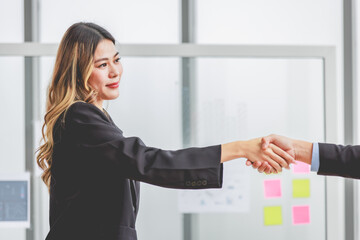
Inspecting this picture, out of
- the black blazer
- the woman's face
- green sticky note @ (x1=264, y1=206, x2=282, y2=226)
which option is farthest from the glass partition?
the black blazer

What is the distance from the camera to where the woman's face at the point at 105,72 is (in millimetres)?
1260

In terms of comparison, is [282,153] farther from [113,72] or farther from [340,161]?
[113,72]

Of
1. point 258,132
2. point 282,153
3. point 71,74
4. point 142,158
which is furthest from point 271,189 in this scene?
point 71,74

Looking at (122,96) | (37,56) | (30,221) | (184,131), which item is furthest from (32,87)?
(184,131)

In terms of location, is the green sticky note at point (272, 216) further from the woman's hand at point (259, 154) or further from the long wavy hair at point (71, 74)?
the long wavy hair at point (71, 74)

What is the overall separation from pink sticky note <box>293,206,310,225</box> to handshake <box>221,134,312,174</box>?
0.58 m

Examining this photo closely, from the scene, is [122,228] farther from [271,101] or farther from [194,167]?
[271,101]

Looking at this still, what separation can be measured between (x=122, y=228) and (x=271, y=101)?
1.10 meters

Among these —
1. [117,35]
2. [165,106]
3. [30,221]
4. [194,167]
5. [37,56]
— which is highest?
[117,35]

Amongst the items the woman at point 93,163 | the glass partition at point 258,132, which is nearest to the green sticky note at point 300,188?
the glass partition at point 258,132

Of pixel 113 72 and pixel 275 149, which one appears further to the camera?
pixel 275 149

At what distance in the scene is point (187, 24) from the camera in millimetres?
2262

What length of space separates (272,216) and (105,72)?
1112mm

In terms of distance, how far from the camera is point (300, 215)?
6.48ft
